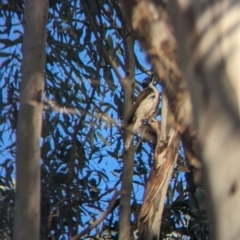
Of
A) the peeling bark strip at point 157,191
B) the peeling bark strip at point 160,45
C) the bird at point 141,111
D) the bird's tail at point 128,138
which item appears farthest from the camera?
the bird's tail at point 128,138

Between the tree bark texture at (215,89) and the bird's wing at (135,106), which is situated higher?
the bird's wing at (135,106)

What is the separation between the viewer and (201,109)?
2.93ft

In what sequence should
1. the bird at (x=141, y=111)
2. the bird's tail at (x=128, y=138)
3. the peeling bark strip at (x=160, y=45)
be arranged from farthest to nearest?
the bird's tail at (x=128, y=138), the bird at (x=141, y=111), the peeling bark strip at (x=160, y=45)

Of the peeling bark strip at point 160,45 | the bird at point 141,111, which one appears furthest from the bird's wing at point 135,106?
the peeling bark strip at point 160,45

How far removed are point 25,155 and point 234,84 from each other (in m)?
0.91

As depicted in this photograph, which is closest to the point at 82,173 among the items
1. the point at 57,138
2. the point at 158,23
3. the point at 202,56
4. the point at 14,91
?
the point at 57,138

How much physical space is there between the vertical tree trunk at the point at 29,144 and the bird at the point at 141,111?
2.93 feet

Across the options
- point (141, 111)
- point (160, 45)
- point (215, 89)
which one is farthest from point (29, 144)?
point (141, 111)

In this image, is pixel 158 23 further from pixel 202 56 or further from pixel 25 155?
pixel 25 155

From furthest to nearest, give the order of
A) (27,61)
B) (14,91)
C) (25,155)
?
(14,91)
(27,61)
(25,155)

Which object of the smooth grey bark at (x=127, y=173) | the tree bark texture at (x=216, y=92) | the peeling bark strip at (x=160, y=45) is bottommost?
the tree bark texture at (x=216, y=92)

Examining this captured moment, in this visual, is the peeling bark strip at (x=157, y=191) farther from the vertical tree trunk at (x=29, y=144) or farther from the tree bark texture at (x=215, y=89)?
the tree bark texture at (x=215, y=89)

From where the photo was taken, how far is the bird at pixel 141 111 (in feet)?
8.61

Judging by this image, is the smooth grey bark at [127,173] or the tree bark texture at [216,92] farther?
the smooth grey bark at [127,173]
